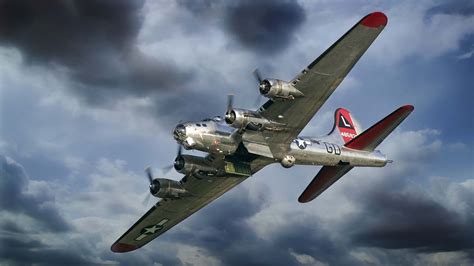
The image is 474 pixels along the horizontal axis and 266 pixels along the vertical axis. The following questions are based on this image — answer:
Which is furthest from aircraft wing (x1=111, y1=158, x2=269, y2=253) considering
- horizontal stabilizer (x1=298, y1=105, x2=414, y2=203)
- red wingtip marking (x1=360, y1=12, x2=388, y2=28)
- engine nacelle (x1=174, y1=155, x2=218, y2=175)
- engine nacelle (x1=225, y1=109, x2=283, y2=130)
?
red wingtip marking (x1=360, y1=12, x2=388, y2=28)

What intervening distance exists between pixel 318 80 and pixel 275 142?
4.87 meters

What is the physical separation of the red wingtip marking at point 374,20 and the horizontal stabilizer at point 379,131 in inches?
306

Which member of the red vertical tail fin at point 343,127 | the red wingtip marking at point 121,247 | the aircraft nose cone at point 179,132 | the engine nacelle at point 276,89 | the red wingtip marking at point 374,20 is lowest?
the red wingtip marking at point 121,247

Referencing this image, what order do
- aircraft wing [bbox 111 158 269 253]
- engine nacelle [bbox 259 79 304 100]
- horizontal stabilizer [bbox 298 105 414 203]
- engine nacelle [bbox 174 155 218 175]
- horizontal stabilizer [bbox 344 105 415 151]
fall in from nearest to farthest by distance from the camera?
engine nacelle [bbox 259 79 304 100] → horizontal stabilizer [bbox 344 105 415 151] → engine nacelle [bbox 174 155 218 175] → horizontal stabilizer [bbox 298 105 414 203] → aircraft wing [bbox 111 158 269 253]

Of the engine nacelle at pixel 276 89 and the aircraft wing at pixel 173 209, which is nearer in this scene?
the engine nacelle at pixel 276 89

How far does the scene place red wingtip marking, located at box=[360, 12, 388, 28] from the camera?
88.2 ft

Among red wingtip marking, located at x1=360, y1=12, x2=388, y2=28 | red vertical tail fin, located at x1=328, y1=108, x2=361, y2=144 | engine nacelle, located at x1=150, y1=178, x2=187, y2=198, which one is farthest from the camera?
red vertical tail fin, located at x1=328, y1=108, x2=361, y2=144

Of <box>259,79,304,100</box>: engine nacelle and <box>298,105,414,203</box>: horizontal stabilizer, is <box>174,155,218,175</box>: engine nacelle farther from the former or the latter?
<box>259,79,304,100</box>: engine nacelle

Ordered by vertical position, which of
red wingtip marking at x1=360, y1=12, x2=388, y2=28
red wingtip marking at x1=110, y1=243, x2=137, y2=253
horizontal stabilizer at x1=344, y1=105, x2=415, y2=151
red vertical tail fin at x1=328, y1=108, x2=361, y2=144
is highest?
red vertical tail fin at x1=328, y1=108, x2=361, y2=144

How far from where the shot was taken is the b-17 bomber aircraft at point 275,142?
93.6 feet

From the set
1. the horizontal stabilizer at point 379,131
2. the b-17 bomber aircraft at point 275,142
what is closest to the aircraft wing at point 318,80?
the b-17 bomber aircraft at point 275,142

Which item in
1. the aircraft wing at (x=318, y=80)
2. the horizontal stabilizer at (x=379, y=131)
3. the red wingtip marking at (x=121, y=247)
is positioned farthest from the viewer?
the red wingtip marking at (x=121, y=247)

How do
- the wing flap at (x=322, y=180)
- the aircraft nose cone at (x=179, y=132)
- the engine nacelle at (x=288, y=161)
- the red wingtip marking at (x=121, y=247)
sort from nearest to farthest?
1. the aircraft nose cone at (x=179, y=132)
2. the engine nacelle at (x=288, y=161)
3. the wing flap at (x=322, y=180)
4. the red wingtip marking at (x=121, y=247)

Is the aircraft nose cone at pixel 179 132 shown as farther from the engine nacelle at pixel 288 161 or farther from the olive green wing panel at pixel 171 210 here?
the olive green wing panel at pixel 171 210
